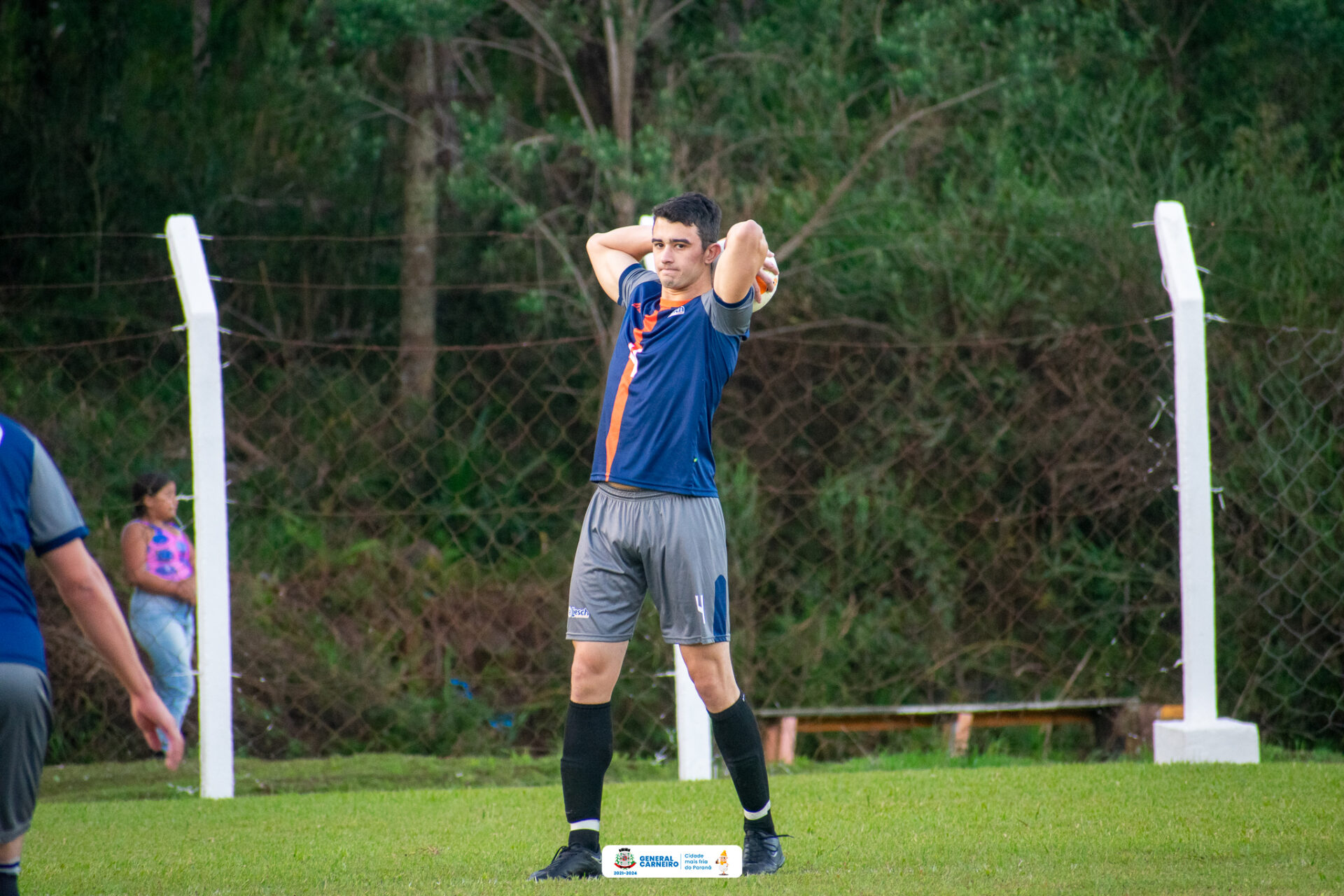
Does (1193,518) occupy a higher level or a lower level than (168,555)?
higher

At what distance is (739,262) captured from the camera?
3.03 metres

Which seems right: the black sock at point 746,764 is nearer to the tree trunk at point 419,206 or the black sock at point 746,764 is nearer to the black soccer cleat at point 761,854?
the black soccer cleat at point 761,854

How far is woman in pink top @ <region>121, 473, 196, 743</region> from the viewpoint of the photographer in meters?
5.75

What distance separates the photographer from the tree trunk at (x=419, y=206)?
984 centimetres

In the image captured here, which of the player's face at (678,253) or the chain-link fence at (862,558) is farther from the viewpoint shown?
the chain-link fence at (862,558)

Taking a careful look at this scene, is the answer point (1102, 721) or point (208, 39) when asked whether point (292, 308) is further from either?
point (1102, 721)

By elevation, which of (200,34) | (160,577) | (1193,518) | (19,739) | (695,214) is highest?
(200,34)

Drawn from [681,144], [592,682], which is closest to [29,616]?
[592,682]

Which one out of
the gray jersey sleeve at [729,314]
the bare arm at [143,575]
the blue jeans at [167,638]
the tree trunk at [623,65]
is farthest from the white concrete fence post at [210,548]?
the tree trunk at [623,65]

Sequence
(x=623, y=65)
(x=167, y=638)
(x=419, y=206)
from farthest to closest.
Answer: (x=419, y=206)
(x=623, y=65)
(x=167, y=638)

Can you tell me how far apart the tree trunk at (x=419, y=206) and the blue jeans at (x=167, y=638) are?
11.3 ft

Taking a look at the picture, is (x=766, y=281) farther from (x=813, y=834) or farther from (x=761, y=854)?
(x=813, y=834)

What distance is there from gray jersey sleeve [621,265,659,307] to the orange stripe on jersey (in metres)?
0.10

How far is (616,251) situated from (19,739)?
1.99 metres
